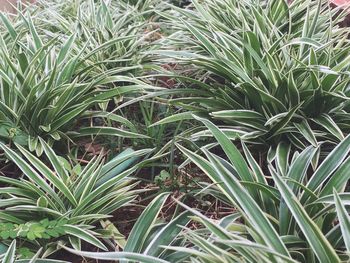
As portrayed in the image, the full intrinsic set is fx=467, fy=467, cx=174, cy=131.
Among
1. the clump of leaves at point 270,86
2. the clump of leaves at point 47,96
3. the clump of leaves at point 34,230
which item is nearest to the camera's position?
the clump of leaves at point 34,230

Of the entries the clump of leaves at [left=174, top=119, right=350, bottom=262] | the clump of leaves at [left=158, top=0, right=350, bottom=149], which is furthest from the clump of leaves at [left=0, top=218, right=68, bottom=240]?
the clump of leaves at [left=158, top=0, right=350, bottom=149]

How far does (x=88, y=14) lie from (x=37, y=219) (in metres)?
1.89

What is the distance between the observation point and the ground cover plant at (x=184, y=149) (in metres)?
1.37

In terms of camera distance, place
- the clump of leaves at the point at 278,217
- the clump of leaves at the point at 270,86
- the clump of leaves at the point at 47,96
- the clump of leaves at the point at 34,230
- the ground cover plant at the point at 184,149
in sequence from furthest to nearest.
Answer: the clump of leaves at the point at 47,96 < the clump of leaves at the point at 270,86 < the clump of leaves at the point at 34,230 < the ground cover plant at the point at 184,149 < the clump of leaves at the point at 278,217

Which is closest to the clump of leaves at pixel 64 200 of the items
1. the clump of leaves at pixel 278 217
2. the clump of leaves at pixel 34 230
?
the clump of leaves at pixel 34 230

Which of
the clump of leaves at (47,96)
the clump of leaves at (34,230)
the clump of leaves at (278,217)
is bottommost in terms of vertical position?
the clump of leaves at (34,230)

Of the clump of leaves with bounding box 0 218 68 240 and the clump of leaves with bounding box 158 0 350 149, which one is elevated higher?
the clump of leaves with bounding box 158 0 350 149

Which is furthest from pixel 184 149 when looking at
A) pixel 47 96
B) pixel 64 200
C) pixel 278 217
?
pixel 47 96

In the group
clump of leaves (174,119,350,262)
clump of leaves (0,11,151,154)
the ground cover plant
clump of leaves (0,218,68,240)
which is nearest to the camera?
clump of leaves (174,119,350,262)

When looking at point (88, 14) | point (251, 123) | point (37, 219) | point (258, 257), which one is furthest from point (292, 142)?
point (88, 14)

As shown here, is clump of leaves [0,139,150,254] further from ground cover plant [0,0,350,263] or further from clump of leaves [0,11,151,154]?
clump of leaves [0,11,151,154]

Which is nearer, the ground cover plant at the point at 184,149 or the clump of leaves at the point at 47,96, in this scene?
the ground cover plant at the point at 184,149

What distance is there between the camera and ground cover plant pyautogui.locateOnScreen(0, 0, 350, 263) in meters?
1.37

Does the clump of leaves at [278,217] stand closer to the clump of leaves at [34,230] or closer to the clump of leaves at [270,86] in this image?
the clump of leaves at [270,86]
